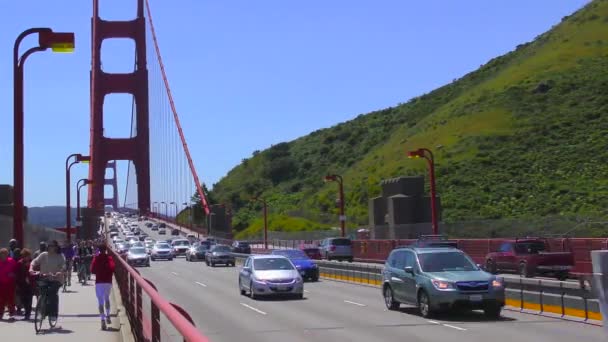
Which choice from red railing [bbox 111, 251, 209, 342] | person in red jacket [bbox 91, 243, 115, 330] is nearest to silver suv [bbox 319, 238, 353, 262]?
person in red jacket [bbox 91, 243, 115, 330]

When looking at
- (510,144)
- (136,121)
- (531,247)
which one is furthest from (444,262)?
(136,121)

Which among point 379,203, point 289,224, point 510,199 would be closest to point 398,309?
point 379,203

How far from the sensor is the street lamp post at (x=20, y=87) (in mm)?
17188

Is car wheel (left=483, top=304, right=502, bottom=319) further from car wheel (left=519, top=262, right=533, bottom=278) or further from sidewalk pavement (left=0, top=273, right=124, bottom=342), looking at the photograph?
car wheel (left=519, top=262, right=533, bottom=278)

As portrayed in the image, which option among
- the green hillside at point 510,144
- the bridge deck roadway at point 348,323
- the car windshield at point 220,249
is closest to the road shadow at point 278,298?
the bridge deck roadway at point 348,323

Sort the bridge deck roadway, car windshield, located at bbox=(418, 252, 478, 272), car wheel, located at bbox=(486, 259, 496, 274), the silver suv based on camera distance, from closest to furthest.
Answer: the bridge deck roadway → car windshield, located at bbox=(418, 252, 478, 272) → car wheel, located at bbox=(486, 259, 496, 274) → the silver suv

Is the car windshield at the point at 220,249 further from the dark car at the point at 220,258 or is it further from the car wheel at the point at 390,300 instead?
the car wheel at the point at 390,300

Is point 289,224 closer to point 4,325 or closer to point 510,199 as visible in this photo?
point 510,199

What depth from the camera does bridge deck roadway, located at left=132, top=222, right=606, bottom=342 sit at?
15484 millimetres

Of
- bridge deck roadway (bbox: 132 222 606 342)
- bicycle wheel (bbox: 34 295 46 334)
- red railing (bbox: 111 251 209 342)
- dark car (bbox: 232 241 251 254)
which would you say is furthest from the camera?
dark car (bbox: 232 241 251 254)

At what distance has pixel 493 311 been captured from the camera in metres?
18.6

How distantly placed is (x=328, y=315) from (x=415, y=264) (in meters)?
2.34

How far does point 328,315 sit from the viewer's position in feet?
66.2

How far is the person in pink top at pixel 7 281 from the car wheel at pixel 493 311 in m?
9.66
